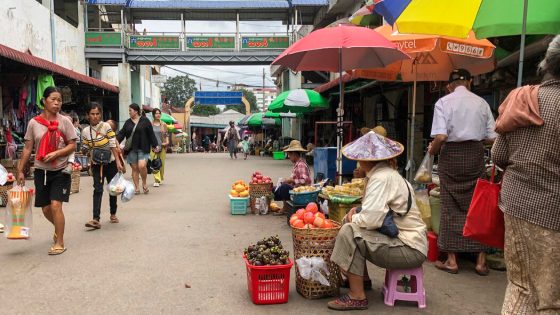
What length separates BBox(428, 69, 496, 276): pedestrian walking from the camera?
14.8 feet

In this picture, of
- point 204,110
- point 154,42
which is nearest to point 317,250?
point 154,42

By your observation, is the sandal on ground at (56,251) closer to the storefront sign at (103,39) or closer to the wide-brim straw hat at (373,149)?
the wide-brim straw hat at (373,149)

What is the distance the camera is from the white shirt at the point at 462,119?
451 centimetres

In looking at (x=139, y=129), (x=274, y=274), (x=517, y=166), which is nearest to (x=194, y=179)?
(x=139, y=129)

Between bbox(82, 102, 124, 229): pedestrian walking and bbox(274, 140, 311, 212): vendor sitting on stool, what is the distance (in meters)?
2.47

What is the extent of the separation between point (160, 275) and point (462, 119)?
11.2ft

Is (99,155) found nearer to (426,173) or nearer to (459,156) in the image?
(426,173)

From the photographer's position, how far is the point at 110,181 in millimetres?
6684

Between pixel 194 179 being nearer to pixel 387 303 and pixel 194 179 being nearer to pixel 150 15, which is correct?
pixel 387 303

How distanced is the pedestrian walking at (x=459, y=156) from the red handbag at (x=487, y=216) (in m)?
1.76

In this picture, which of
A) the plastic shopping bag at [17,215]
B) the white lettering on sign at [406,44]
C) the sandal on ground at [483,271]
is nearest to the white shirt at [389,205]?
the sandal on ground at [483,271]

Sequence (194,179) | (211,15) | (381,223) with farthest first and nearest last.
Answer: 1. (211,15)
2. (194,179)
3. (381,223)

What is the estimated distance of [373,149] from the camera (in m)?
3.72

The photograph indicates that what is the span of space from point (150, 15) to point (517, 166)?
25.1 m
